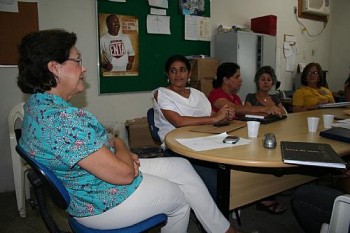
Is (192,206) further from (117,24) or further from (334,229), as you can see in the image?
(117,24)

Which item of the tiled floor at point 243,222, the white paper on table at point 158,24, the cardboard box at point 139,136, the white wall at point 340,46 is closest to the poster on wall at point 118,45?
the white paper on table at point 158,24

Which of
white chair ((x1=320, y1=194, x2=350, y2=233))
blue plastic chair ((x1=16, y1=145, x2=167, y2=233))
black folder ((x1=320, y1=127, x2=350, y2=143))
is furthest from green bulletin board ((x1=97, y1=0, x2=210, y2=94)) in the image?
white chair ((x1=320, y1=194, x2=350, y2=233))

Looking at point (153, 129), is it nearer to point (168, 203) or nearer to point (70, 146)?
point (168, 203)

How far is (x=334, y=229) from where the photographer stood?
3.12 feet

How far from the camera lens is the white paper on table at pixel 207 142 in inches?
49.1

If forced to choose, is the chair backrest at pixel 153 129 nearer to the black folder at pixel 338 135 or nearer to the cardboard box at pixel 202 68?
the black folder at pixel 338 135

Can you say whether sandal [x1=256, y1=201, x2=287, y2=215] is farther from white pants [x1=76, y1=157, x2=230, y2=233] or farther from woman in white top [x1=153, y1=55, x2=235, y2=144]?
white pants [x1=76, y1=157, x2=230, y2=233]

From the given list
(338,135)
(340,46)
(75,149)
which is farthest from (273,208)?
(340,46)

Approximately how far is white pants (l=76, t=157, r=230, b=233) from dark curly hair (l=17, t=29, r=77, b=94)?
1.74ft

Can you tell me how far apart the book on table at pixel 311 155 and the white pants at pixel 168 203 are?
1.42 feet

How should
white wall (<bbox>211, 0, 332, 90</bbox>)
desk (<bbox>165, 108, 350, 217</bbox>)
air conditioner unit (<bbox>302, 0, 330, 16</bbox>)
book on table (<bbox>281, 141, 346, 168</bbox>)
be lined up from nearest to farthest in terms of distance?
book on table (<bbox>281, 141, 346, 168</bbox>)
desk (<bbox>165, 108, 350, 217</bbox>)
white wall (<bbox>211, 0, 332, 90</bbox>)
air conditioner unit (<bbox>302, 0, 330, 16</bbox>)

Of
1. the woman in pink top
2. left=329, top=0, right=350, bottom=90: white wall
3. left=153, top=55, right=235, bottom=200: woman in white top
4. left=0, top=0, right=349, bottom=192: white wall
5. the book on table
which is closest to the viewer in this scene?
the book on table

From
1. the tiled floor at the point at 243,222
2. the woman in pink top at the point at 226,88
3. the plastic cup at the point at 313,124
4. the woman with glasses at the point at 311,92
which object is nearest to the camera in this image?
the plastic cup at the point at 313,124

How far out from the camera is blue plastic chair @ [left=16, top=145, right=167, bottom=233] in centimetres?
92
